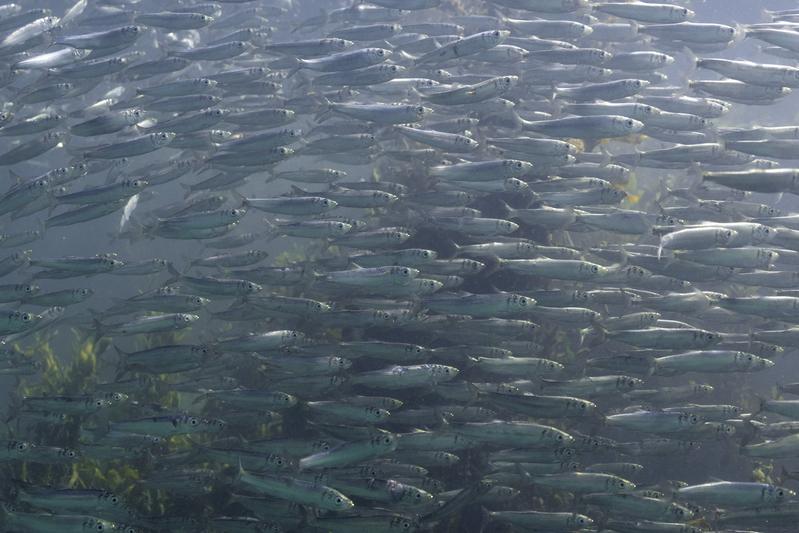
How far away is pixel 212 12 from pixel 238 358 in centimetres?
595

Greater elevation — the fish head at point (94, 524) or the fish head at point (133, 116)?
the fish head at point (133, 116)

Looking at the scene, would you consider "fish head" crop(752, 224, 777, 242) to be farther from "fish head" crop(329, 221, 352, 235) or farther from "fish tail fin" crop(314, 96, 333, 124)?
"fish tail fin" crop(314, 96, 333, 124)

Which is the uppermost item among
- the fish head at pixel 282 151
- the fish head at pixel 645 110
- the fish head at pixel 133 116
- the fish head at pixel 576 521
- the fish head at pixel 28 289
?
the fish head at pixel 133 116

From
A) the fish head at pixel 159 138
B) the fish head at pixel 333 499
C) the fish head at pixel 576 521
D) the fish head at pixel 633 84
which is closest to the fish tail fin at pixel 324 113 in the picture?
the fish head at pixel 159 138

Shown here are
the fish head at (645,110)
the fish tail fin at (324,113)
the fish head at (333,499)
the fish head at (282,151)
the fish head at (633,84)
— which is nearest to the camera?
the fish head at (333,499)

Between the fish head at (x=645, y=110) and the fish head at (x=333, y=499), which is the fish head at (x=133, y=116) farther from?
the fish head at (x=645, y=110)

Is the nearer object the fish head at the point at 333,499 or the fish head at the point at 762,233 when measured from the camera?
the fish head at the point at 333,499

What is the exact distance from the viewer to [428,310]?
7.88 metres

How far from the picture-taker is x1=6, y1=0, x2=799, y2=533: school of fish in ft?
19.5

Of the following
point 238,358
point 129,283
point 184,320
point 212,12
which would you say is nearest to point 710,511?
point 238,358

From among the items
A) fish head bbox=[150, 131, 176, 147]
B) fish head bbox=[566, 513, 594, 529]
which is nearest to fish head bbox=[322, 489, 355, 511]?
fish head bbox=[566, 513, 594, 529]

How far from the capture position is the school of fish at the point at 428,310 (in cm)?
596

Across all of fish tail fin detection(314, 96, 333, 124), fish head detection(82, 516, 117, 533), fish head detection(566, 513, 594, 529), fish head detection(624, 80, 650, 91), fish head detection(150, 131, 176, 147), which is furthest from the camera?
fish tail fin detection(314, 96, 333, 124)

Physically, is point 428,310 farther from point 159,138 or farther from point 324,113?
point 159,138
